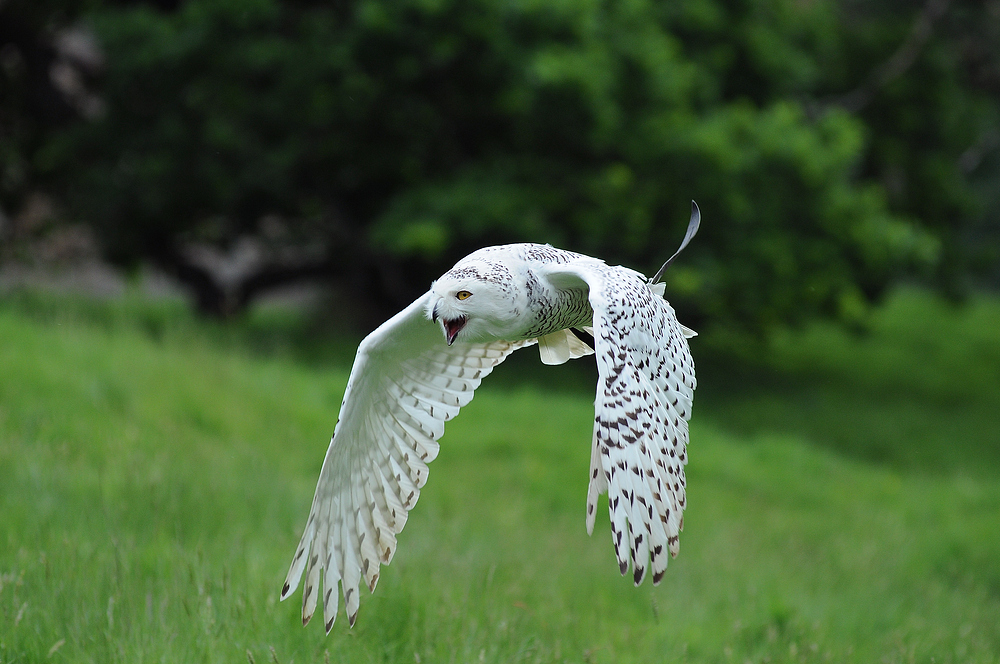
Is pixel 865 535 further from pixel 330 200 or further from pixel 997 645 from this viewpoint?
pixel 330 200

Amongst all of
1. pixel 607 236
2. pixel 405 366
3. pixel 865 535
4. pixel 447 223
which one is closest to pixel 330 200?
pixel 447 223

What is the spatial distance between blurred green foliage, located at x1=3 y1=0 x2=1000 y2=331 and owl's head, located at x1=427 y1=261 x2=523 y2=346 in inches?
228

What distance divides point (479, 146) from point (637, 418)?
28.9 feet

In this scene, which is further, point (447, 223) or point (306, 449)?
point (447, 223)

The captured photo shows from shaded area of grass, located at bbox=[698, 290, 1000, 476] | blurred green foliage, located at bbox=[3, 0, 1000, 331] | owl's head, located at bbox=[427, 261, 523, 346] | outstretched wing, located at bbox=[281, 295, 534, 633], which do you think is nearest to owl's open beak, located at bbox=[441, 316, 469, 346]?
owl's head, located at bbox=[427, 261, 523, 346]

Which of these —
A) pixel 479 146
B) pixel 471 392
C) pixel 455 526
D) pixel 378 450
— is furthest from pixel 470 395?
pixel 479 146

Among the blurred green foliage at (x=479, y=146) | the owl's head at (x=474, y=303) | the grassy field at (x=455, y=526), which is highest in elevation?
the blurred green foliage at (x=479, y=146)

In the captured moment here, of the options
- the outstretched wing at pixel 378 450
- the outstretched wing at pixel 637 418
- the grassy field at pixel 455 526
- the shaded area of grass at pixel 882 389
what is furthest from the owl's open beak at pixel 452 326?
the shaded area of grass at pixel 882 389

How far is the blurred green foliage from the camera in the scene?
9219mm

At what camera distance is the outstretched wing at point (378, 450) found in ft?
10.1

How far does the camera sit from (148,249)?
11789 mm

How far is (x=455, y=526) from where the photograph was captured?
5539 millimetres

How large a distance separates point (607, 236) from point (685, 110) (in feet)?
5.40

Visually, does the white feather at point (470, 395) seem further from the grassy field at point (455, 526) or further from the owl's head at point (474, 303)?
the grassy field at point (455, 526)
